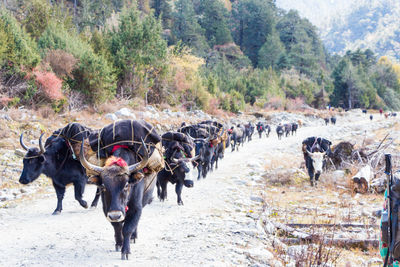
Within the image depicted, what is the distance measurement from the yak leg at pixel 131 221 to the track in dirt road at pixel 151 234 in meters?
0.15

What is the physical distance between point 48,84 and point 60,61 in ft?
9.36

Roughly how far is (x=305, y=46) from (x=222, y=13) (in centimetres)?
2236

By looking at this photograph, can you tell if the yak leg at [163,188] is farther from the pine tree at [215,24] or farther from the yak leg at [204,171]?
the pine tree at [215,24]

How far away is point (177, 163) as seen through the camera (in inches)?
334

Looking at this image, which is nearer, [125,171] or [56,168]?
[125,171]

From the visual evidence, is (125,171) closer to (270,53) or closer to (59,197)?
(59,197)

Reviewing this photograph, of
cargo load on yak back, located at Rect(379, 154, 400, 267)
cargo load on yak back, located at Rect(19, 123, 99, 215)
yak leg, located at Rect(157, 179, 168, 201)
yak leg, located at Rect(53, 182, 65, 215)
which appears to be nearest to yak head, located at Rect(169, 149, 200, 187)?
yak leg, located at Rect(157, 179, 168, 201)

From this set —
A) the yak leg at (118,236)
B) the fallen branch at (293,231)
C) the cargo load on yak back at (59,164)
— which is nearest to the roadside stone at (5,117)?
the cargo load on yak back at (59,164)

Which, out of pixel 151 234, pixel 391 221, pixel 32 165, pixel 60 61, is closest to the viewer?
pixel 391 221

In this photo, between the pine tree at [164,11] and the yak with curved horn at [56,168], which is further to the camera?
the pine tree at [164,11]

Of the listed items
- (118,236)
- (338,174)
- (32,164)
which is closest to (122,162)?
(118,236)

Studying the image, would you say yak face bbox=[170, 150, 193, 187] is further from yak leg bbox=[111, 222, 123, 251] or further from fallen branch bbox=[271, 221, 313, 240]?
yak leg bbox=[111, 222, 123, 251]

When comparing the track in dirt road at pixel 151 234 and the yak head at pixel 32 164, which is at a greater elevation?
the yak head at pixel 32 164

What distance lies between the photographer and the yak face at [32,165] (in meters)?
7.46
